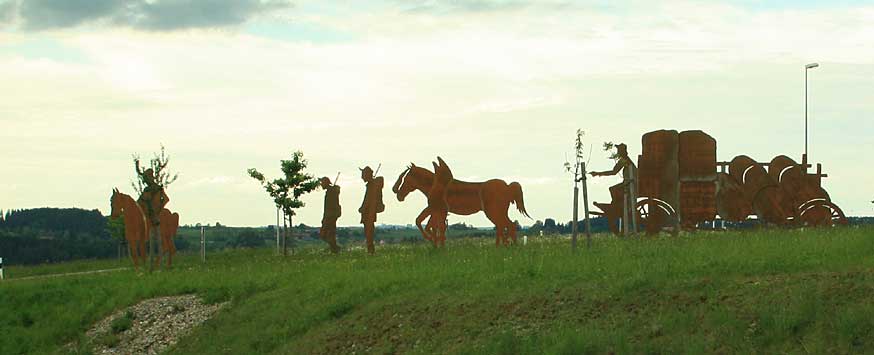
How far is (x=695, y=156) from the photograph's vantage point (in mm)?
36062

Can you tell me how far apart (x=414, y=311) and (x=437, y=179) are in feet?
38.4

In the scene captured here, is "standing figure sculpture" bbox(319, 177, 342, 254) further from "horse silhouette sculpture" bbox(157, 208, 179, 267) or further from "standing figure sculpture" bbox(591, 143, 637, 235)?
"standing figure sculpture" bbox(591, 143, 637, 235)

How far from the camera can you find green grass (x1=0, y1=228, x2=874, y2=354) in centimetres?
1777

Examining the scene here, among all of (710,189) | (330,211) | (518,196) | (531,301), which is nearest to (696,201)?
(710,189)

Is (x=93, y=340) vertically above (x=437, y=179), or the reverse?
(x=437, y=179)

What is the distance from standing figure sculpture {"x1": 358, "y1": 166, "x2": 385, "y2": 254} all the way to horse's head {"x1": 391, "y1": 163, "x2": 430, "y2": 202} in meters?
0.62

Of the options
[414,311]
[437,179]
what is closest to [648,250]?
[414,311]

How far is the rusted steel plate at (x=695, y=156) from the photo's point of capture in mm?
36031

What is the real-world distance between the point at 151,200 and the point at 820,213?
20000mm

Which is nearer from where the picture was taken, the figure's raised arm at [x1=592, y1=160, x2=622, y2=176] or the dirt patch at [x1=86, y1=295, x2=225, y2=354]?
the dirt patch at [x1=86, y1=295, x2=225, y2=354]

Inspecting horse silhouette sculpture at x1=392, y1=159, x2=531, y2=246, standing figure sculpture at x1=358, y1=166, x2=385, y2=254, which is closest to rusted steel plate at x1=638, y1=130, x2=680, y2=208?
horse silhouette sculpture at x1=392, y1=159, x2=531, y2=246

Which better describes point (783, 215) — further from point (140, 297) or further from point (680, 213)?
point (140, 297)

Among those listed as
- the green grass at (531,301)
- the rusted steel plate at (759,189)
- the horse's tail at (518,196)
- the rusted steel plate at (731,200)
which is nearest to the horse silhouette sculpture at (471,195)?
the horse's tail at (518,196)

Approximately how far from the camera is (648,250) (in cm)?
2681
